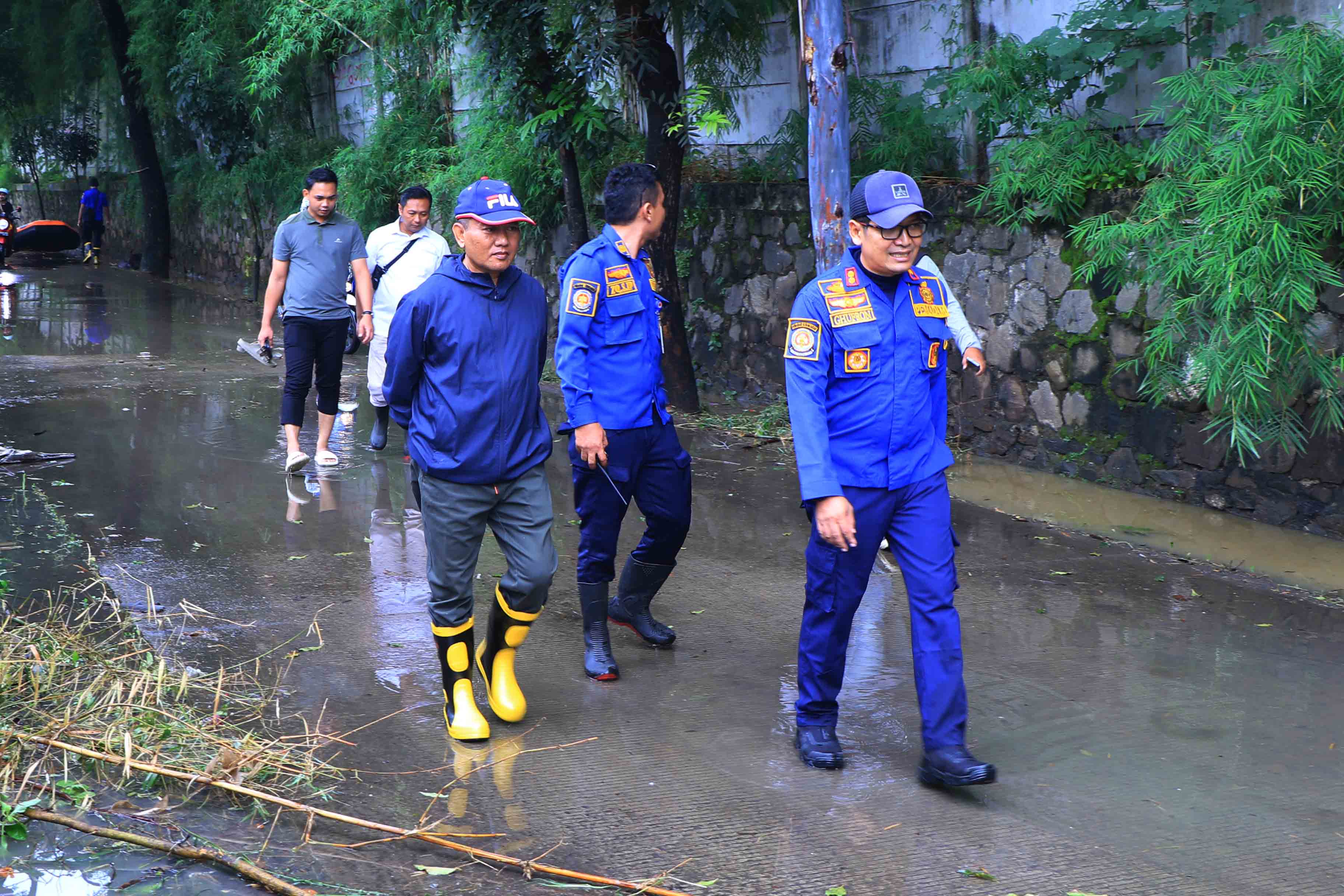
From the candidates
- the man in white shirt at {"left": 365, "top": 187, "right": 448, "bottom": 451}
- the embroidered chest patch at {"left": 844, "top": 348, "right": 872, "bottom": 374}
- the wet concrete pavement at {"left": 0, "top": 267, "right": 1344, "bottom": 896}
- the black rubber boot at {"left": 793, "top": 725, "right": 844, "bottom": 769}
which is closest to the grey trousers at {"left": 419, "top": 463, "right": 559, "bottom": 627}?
the wet concrete pavement at {"left": 0, "top": 267, "right": 1344, "bottom": 896}

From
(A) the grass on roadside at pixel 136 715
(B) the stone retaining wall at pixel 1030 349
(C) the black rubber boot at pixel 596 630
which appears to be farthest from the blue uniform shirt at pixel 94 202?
(C) the black rubber boot at pixel 596 630

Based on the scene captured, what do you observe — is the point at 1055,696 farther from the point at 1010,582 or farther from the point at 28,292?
the point at 28,292

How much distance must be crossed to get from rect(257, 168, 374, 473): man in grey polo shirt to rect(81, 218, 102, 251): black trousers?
2242cm

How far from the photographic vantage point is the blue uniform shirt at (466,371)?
439cm

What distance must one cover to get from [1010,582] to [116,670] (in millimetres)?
4080

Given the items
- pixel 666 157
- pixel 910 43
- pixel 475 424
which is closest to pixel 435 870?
pixel 475 424

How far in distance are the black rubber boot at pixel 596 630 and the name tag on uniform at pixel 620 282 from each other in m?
1.14

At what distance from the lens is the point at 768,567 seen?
6.70m

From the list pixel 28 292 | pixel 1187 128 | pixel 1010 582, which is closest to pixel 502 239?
pixel 1010 582

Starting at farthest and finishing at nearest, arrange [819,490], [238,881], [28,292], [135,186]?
1. [135,186]
2. [28,292]
3. [819,490]
4. [238,881]

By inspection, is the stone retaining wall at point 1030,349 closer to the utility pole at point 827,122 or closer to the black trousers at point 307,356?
the utility pole at point 827,122

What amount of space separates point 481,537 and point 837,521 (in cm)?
129

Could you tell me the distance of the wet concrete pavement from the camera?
12.0 ft

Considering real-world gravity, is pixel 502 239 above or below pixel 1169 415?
above
